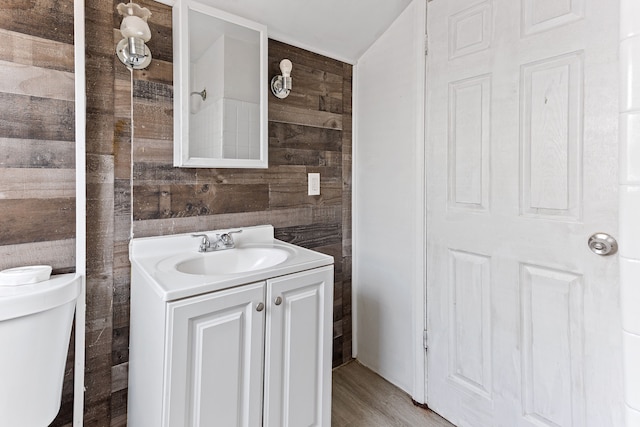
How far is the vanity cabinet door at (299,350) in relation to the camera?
115 centimetres

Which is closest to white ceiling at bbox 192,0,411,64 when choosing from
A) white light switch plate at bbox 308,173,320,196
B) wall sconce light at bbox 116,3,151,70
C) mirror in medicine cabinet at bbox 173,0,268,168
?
mirror in medicine cabinet at bbox 173,0,268,168

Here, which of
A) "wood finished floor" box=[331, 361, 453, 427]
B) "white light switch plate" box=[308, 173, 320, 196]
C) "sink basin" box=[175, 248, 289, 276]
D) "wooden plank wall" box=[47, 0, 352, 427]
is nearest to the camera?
"wooden plank wall" box=[47, 0, 352, 427]

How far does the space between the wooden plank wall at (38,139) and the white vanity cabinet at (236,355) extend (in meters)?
0.28

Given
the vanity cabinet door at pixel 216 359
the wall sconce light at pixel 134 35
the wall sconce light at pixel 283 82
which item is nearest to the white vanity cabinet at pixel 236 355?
the vanity cabinet door at pixel 216 359

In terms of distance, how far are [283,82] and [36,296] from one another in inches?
49.5

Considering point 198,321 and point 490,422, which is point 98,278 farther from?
point 490,422

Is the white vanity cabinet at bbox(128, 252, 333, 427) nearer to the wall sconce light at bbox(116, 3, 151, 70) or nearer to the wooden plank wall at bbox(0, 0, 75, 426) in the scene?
the wooden plank wall at bbox(0, 0, 75, 426)

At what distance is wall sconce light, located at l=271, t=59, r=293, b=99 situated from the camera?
1589 millimetres

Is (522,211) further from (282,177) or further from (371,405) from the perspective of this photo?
(371,405)

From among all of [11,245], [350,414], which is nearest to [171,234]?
[11,245]

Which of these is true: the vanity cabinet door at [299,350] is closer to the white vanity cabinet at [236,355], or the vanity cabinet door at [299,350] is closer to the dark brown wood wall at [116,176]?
the white vanity cabinet at [236,355]

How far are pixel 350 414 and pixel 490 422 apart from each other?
62cm

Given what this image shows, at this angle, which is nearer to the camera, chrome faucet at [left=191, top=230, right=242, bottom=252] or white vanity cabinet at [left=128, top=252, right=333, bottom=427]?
white vanity cabinet at [left=128, top=252, right=333, bottom=427]

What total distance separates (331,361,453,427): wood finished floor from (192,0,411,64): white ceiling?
181 centimetres
